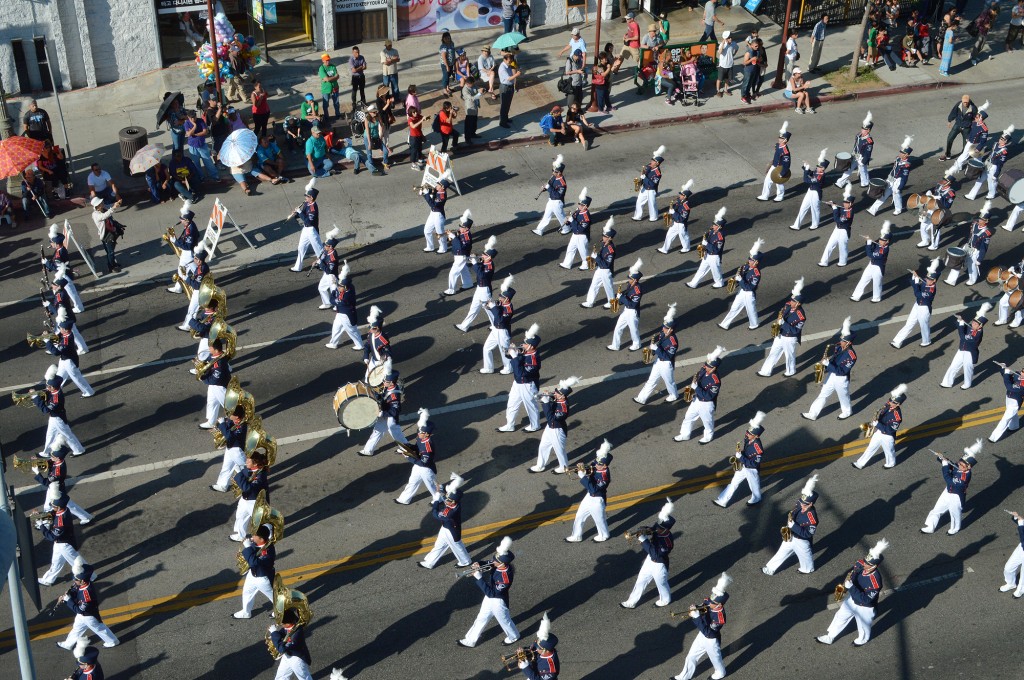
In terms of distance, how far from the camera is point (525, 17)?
36875 mm

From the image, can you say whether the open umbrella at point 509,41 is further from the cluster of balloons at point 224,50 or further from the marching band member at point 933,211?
the marching band member at point 933,211

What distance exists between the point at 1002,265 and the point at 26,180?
2181 centimetres

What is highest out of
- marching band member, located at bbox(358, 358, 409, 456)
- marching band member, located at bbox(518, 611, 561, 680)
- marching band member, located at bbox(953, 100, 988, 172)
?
marching band member, located at bbox(953, 100, 988, 172)

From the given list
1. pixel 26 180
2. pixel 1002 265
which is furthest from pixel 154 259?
pixel 1002 265

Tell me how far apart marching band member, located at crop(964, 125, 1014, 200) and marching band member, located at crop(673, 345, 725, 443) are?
39.2 ft

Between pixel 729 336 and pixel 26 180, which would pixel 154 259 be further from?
pixel 729 336

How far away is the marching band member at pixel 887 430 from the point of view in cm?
1955

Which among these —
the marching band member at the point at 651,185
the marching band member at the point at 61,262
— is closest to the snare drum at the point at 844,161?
the marching band member at the point at 651,185

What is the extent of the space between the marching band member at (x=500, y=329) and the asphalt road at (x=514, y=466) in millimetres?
Answer: 342

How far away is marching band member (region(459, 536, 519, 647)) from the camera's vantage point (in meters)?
16.2

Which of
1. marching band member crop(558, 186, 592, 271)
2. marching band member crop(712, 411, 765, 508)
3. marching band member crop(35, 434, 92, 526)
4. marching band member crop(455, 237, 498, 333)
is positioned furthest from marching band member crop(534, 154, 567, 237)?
marching band member crop(35, 434, 92, 526)

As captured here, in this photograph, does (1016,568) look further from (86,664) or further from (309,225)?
(309,225)

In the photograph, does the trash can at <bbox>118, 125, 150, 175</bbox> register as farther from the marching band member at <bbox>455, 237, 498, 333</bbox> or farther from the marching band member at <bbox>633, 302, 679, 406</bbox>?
the marching band member at <bbox>633, 302, 679, 406</bbox>

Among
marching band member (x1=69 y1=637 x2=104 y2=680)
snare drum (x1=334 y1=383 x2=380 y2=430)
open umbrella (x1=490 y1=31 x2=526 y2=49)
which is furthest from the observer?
open umbrella (x1=490 y1=31 x2=526 y2=49)
